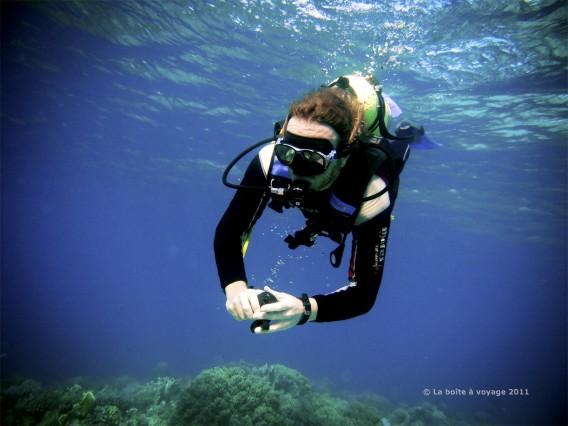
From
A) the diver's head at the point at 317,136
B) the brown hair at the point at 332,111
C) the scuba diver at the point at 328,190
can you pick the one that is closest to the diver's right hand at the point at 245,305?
the scuba diver at the point at 328,190

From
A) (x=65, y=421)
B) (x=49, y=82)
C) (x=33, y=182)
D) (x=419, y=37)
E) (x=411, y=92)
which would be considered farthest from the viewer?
(x=33, y=182)

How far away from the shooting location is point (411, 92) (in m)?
14.7

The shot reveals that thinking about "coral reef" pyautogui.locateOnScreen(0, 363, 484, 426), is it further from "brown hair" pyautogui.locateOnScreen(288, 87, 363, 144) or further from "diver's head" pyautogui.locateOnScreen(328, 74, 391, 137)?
"brown hair" pyautogui.locateOnScreen(288, 87, 363, 144)

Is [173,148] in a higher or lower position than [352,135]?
higher

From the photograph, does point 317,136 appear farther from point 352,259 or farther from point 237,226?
point 352,259

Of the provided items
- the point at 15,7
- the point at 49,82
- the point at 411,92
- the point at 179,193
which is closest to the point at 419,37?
the point at 411,92

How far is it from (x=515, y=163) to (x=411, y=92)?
9344 mm

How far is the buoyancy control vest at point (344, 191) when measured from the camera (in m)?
3.16

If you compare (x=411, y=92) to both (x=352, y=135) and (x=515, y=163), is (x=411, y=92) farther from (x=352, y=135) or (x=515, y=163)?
(x=352, y=135)

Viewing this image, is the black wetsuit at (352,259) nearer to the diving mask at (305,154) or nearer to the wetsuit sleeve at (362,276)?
the wetsuit sleeve at (362,276)

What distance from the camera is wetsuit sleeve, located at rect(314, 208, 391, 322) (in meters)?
2.87

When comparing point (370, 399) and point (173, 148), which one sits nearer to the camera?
point (370, 399)

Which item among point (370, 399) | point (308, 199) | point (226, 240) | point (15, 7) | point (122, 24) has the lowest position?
point (370, 399)

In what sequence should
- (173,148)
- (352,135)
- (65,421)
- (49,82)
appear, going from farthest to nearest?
(173,148) → (49,82) → (65,421) → (352,135)
